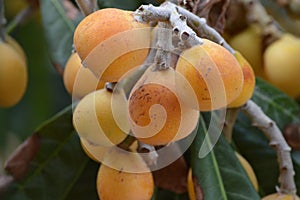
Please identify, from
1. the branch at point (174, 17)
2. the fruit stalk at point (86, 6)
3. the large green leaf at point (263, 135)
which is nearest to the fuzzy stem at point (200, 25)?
the branch at point (174, 17)

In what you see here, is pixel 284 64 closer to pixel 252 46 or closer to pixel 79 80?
pixel 252 46

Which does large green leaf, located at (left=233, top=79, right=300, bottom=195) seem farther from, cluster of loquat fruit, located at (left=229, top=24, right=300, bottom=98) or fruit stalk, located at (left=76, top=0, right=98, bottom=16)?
fruit stalk, located at (left=76, top=0, right=98, bottom=16)

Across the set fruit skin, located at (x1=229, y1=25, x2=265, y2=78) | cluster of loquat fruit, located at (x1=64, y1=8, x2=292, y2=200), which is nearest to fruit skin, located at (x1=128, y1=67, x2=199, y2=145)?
cluster of loquat fruit, located at (x1=64, y1=8, x2=292, y2=200)

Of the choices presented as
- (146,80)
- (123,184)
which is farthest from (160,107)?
(123,184)

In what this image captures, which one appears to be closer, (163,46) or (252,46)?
(163,46)

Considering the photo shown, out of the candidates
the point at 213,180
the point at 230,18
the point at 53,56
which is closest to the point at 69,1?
the point at 53,56

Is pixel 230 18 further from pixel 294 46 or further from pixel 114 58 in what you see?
pixel 114 58
